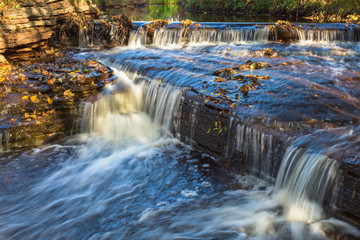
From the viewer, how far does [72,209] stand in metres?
4.85

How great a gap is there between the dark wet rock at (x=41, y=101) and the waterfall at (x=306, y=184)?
4591 millimetres

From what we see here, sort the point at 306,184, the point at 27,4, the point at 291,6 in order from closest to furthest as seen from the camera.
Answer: the point at 306,184
the point at 27,4
the point at 291,6

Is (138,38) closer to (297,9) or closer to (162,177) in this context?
(162,177)

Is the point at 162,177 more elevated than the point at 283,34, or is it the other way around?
the point at 283,34

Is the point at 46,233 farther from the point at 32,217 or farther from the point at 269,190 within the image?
the point at 269,190

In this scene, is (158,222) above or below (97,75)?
below

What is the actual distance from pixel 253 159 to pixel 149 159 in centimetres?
197

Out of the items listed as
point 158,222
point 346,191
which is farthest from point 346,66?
point 158,222

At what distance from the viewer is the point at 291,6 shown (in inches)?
750

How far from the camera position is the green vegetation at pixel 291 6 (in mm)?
16547

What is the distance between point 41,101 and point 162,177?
10.8 feet

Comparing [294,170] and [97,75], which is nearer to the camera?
[294,170]

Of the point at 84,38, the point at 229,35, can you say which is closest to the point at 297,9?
the point at 229,35

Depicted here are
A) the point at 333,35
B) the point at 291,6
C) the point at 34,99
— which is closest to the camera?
the point at 34,99
